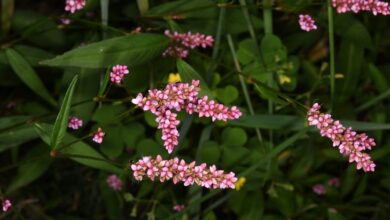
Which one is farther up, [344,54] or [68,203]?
[344,54]

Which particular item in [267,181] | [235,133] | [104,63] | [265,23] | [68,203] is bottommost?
[68,203]

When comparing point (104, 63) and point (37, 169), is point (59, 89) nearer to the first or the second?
point (37, 169)

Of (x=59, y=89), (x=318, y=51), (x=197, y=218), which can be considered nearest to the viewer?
(x=197, y=218)

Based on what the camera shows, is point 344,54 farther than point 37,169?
Yes

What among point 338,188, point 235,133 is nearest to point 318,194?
point 338,188

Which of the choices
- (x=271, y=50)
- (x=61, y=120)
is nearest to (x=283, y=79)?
(x=271, y=50)

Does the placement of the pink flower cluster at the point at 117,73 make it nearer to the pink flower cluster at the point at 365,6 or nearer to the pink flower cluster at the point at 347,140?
the pink flower cluster at the point at 347,140

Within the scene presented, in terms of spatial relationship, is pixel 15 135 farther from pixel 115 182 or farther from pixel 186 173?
pixel 186 173

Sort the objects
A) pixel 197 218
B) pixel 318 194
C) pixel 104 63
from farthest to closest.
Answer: pixel 318 194
pixel 197 218
pixel 104 63
